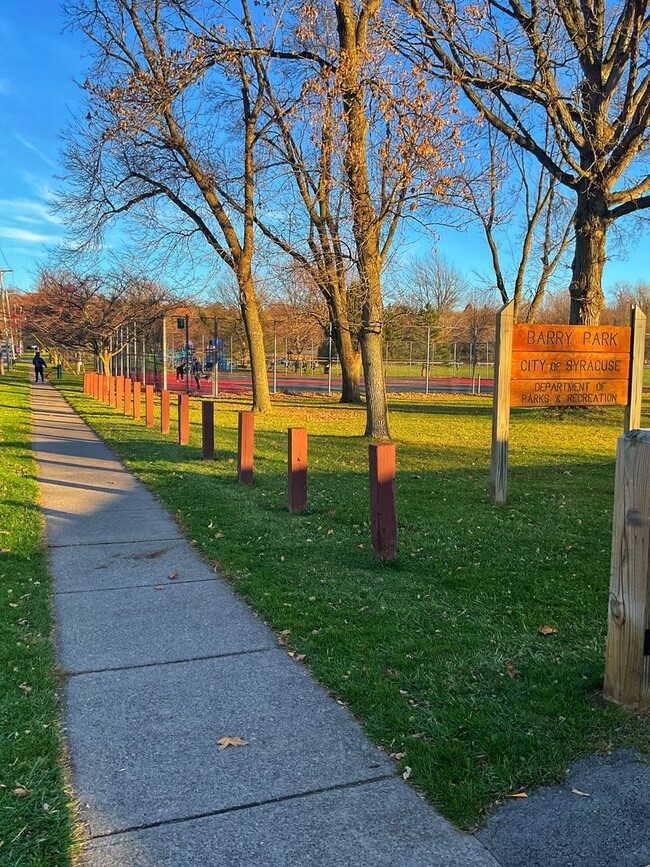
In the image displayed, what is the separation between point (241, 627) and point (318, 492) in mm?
4331

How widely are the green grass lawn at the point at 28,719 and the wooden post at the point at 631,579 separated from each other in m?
2.33

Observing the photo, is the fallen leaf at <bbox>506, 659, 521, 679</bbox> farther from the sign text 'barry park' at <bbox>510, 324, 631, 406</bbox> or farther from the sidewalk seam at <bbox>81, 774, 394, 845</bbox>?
the sign text 'barry park' at <bbox>510, 324, 631, 406</bbox>

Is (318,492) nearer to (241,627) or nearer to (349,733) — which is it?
(241,627)

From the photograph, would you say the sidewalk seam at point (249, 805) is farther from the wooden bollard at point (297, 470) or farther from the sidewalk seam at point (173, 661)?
the wooden bollard at point (297, 470)

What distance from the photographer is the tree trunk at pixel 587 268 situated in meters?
16.7

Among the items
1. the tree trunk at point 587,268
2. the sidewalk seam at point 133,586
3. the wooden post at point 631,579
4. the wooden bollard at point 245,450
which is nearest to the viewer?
the wooden post at point 631,579

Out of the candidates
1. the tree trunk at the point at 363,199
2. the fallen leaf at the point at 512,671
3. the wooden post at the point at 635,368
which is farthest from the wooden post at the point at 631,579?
the tree trunk at the point at 363,199

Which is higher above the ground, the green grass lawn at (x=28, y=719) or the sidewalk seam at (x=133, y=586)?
the green grass lawn at (x=28, y=719)

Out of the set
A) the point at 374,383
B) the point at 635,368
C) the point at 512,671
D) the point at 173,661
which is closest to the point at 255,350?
the point at 374,383

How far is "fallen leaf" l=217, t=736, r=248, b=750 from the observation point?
2.96m

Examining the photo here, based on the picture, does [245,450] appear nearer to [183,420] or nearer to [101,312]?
[183,420]

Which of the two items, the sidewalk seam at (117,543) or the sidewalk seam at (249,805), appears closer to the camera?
the sidewalk seam at (249,805)

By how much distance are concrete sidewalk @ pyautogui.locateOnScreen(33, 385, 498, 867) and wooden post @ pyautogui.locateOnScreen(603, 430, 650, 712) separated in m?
1.15

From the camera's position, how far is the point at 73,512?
312 inches
